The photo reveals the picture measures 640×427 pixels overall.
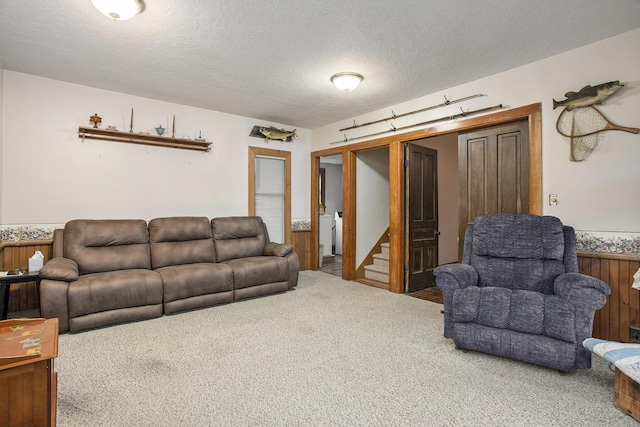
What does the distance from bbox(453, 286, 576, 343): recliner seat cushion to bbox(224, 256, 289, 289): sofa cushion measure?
231 cm

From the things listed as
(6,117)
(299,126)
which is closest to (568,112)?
(299,126)

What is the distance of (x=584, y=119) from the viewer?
9.21 ft

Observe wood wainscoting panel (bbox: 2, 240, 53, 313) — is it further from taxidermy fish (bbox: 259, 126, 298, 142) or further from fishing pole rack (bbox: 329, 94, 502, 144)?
fishing pole rack (bbox: 329, 94, 502, 144)

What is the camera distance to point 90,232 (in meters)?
3.51

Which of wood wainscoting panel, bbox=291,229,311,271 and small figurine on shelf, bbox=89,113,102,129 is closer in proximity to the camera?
small figurine on shelf, bbox=89,113,102,129

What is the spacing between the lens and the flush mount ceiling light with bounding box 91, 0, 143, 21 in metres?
2.10

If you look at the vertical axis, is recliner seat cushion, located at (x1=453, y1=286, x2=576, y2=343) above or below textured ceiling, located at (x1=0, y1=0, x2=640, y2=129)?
below

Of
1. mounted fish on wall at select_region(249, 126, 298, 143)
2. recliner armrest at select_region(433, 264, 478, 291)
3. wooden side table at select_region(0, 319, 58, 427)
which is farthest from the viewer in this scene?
mounted fish on wall at select_region(249, 126, 298, 143)

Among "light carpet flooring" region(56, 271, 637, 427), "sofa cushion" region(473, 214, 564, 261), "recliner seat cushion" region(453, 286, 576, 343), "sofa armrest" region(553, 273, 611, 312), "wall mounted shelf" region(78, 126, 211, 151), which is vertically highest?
"wall mounted shelf" region(78, 126, 211, 151)

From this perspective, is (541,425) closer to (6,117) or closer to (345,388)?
(345,388)

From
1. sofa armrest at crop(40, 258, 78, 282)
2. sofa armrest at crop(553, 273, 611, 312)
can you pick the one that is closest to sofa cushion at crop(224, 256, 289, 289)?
sofa armrest at crop(40, 258, 78, 282)

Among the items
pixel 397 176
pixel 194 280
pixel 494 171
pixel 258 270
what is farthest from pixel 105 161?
pixel 494 171

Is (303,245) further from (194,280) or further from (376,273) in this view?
(194,280)

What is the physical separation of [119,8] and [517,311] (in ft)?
11.3
